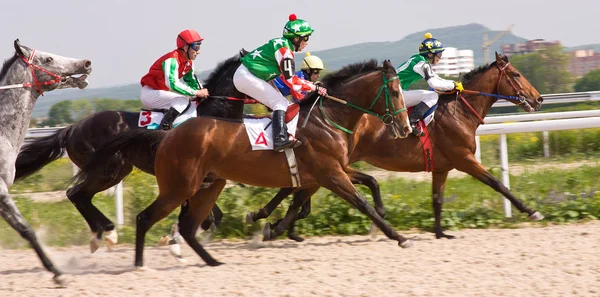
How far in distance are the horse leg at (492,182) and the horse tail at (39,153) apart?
11.8 feet

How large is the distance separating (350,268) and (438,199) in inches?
85.7

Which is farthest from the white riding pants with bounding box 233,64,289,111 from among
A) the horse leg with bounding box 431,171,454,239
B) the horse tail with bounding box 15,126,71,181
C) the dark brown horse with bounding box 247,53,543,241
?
the horse leg with bounding box 431,171,454,239

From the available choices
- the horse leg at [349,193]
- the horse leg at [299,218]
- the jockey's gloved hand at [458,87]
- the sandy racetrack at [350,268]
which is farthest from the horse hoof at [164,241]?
the jockey's gloved hand at [458,87]

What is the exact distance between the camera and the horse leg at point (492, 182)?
7.21m

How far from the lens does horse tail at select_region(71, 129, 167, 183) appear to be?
20.4 feet

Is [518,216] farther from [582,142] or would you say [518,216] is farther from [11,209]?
[11,209]

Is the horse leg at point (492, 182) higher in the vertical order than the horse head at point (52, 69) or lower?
lower

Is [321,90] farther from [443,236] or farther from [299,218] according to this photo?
[443,236]

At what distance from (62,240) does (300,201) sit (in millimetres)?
2368

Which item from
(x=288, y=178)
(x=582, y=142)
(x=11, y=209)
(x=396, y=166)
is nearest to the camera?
(x=11, y=209)

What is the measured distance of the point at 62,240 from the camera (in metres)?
7.69

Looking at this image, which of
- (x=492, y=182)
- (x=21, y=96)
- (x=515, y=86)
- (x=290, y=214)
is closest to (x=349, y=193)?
(x=290, y=214)

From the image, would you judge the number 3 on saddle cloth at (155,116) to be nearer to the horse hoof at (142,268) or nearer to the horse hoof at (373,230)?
the horse hoof at (142,268)

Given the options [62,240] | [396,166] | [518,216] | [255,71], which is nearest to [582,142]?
[518,216]
